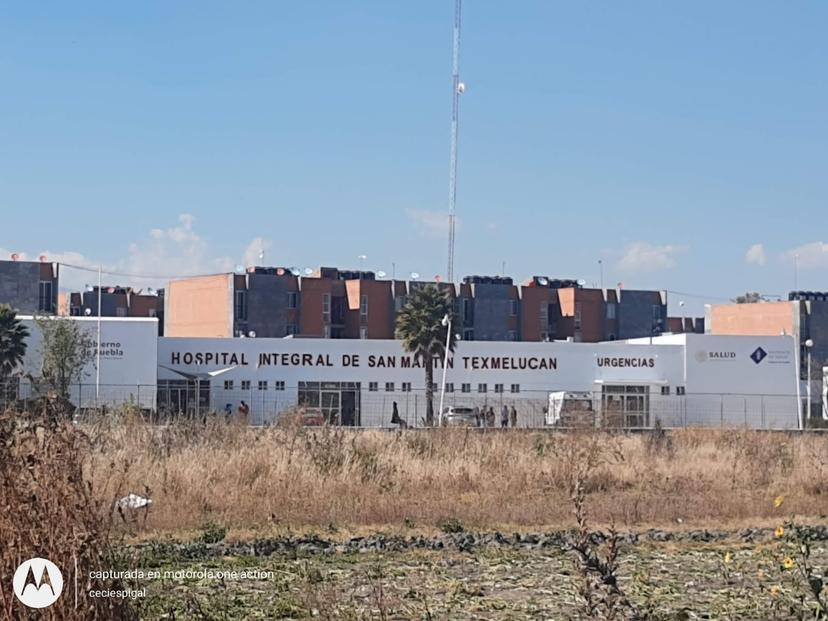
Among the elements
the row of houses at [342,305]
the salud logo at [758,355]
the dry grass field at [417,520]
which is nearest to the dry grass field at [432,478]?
the dry grass field at [417,520]

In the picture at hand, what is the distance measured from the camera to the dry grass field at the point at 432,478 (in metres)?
18.9

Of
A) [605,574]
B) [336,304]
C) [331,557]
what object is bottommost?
[331,557]

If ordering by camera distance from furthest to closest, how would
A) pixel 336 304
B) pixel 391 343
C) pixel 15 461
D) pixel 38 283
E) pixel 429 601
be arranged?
pixel 336 304, pixel 38 283, pixel 391 343, pixel 429 601, pixel 15 461

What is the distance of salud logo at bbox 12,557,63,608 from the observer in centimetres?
740

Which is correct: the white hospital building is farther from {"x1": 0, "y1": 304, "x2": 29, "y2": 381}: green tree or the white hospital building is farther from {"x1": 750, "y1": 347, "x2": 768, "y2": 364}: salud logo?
{"x1": 0, "y1": 304, "x2": 29, "y2": 381}: green tree

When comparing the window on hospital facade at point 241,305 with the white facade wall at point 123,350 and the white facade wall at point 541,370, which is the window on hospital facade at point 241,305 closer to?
the white facade wall at point 541,370

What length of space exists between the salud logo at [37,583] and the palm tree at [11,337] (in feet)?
194

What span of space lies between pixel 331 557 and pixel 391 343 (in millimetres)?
60783

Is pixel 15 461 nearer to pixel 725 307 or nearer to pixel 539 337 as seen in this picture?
pixel 539 337

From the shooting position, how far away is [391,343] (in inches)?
2990

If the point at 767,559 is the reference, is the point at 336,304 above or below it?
above

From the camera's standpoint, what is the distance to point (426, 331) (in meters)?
73.5

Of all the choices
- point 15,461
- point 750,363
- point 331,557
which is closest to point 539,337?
point 750,363

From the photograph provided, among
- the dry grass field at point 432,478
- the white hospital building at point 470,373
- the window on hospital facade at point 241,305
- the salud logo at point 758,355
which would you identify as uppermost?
the window on hospital facade at point 241,305
